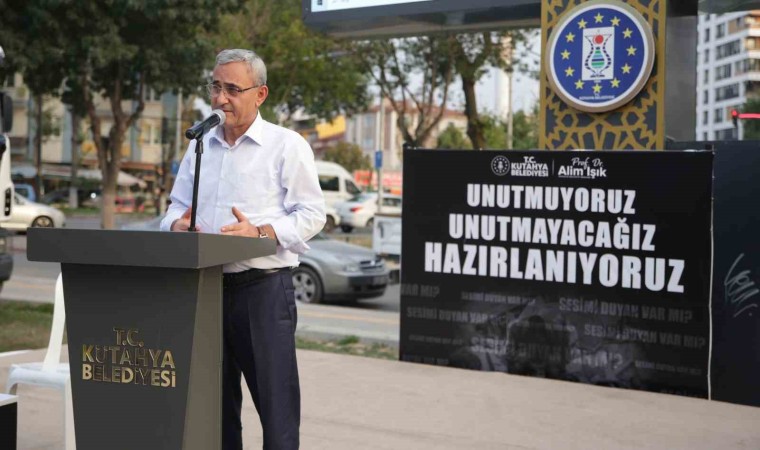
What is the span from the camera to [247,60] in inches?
138

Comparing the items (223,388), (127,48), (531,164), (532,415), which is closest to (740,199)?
(531,164)

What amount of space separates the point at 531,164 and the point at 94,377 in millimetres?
4504

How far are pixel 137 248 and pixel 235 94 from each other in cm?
74

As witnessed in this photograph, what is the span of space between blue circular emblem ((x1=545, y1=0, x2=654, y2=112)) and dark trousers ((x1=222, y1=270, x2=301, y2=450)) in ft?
16.3

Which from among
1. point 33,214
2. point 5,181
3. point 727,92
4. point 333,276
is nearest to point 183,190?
point 5,181

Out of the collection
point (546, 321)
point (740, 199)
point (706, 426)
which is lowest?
point (706, 426)

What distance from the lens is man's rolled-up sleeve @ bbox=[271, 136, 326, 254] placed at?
3.56 metres

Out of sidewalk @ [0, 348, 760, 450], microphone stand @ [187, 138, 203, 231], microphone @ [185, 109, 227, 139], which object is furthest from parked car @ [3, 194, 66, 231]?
microphone stand @ [187, 138, 203, 231]

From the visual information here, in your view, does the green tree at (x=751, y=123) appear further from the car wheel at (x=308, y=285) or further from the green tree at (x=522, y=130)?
the green tree at (x=522, y=130)

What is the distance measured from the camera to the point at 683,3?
800 cm

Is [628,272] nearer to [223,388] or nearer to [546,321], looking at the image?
[546,321]

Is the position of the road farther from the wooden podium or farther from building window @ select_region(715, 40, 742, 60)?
building window @ select_region(715, 40, 742, 60)

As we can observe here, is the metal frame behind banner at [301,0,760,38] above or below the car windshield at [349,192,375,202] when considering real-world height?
above

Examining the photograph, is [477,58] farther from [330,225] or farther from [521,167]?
[521,167]
